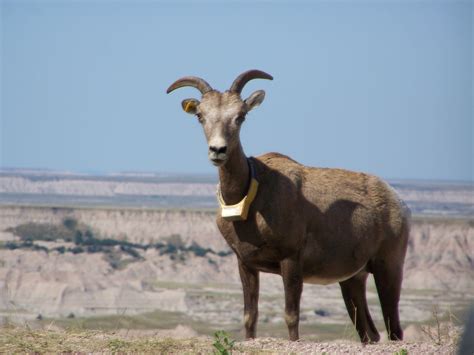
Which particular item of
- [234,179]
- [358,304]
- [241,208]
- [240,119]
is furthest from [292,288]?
[358,304]

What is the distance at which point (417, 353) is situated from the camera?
43.2ft

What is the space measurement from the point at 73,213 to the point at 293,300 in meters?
134

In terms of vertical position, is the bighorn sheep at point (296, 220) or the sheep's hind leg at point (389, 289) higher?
the bighorn sheep at point (296, 220)

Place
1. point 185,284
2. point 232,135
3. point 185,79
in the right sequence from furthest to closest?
point 185,284, point 185,79, point 232,135

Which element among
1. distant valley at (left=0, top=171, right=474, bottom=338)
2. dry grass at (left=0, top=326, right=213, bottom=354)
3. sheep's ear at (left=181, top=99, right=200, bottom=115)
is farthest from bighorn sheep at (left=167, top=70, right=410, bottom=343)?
distant valley at (left=0, top=171, right=474, bottom=338)

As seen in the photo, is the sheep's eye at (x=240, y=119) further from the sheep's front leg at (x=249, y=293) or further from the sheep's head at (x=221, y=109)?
the sheep's front leg at (x=249, y=293)

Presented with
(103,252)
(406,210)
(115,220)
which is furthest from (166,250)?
(406,210)

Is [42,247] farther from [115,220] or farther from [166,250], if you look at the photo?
[115,220]

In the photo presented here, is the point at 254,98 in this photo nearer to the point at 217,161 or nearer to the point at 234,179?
the point at 234,179

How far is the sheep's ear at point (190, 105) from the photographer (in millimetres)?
14891

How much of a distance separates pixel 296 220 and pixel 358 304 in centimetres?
254

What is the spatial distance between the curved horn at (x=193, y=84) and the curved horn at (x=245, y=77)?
34cm

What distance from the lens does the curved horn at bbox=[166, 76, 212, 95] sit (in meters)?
15.2

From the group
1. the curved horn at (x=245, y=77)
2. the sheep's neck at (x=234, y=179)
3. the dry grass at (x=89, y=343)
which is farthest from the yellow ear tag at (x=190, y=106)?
the dry grass at (x=89, y=343)
